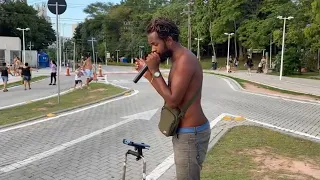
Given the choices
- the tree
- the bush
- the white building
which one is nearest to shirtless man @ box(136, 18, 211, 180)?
the bush

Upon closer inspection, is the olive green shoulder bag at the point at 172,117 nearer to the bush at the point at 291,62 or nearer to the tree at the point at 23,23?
the bush at the point at 291,62

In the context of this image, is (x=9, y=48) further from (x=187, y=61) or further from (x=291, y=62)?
(x=187, y=61)

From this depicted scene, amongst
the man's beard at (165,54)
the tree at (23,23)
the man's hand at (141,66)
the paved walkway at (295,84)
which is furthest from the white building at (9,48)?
the man's beard at (165,54)

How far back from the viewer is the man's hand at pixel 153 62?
2746mm

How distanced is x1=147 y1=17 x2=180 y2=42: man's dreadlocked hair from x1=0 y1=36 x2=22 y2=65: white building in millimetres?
50946

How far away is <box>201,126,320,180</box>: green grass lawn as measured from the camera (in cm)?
522

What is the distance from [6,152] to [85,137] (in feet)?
5.39

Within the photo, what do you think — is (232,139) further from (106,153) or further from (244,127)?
(106,153)

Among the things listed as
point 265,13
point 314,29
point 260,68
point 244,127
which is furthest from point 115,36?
point 244,127

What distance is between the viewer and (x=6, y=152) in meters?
6.59

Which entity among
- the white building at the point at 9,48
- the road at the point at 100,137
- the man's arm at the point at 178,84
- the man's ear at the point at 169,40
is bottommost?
the road at the point at 100,137

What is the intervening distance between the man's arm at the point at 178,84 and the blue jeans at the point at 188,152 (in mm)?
254

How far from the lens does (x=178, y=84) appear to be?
2682 mm

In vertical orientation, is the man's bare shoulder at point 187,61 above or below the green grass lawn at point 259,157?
above
